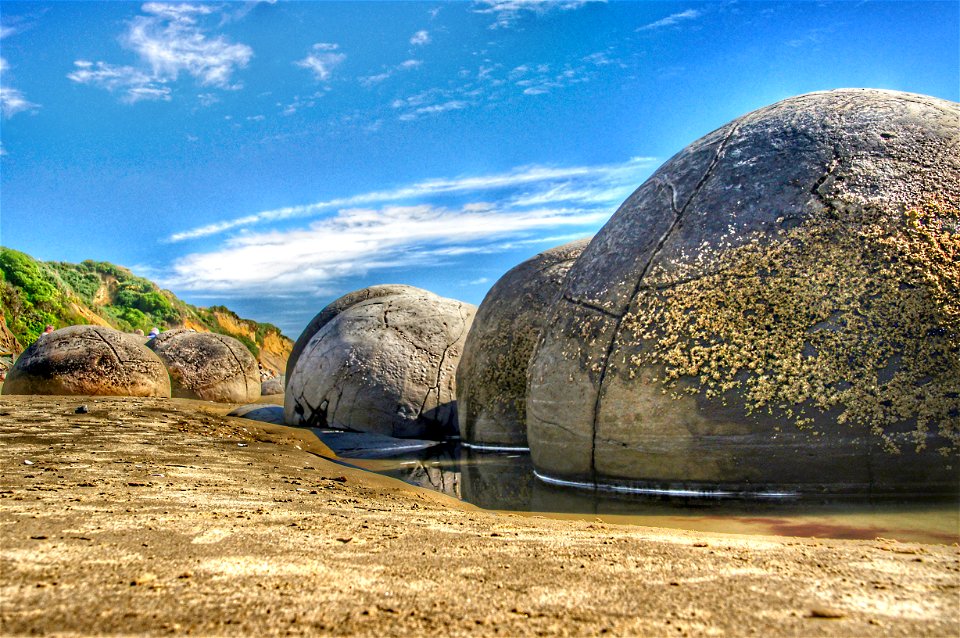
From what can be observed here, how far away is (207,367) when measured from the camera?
49.2 feet

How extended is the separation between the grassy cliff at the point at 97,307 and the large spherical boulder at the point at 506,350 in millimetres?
18879

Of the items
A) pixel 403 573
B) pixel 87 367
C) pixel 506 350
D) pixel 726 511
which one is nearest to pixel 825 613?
pixel 403 573

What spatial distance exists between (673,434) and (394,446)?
4.29 metres

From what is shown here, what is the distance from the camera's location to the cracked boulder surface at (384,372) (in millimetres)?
8602

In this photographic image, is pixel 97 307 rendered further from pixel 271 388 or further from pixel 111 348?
pixel 111 348

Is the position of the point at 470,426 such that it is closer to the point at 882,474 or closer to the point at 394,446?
the point at 394,446

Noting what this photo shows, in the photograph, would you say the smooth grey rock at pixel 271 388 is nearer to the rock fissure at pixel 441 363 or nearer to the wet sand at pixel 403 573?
the rock fissure at pixel 441 363

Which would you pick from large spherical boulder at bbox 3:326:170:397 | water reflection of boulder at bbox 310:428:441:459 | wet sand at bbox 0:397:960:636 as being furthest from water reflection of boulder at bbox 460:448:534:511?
large spherical boulder at bbox 3:326:170:397

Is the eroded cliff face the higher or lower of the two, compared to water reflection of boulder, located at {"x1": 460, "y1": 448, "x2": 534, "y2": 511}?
higher

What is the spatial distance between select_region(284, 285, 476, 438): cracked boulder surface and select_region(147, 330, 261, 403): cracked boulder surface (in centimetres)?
581

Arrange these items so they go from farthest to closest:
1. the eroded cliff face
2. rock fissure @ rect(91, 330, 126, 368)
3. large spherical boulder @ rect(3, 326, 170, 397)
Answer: the eroded cliff face, rock fissure @ rect(91, 330, 126, 368), large spherical boulder @ rect(3, 326, 170, 397)

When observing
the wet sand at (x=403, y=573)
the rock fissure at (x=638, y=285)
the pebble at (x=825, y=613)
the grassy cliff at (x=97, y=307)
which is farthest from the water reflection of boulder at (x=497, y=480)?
the grassy cliff at (x=97, y=307)

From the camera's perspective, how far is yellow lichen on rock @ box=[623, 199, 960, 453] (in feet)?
12.5

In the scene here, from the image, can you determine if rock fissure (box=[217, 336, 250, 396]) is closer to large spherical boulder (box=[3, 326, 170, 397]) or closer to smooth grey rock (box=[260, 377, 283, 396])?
large spherical boulder (box=[3, 326, 170, 397])
